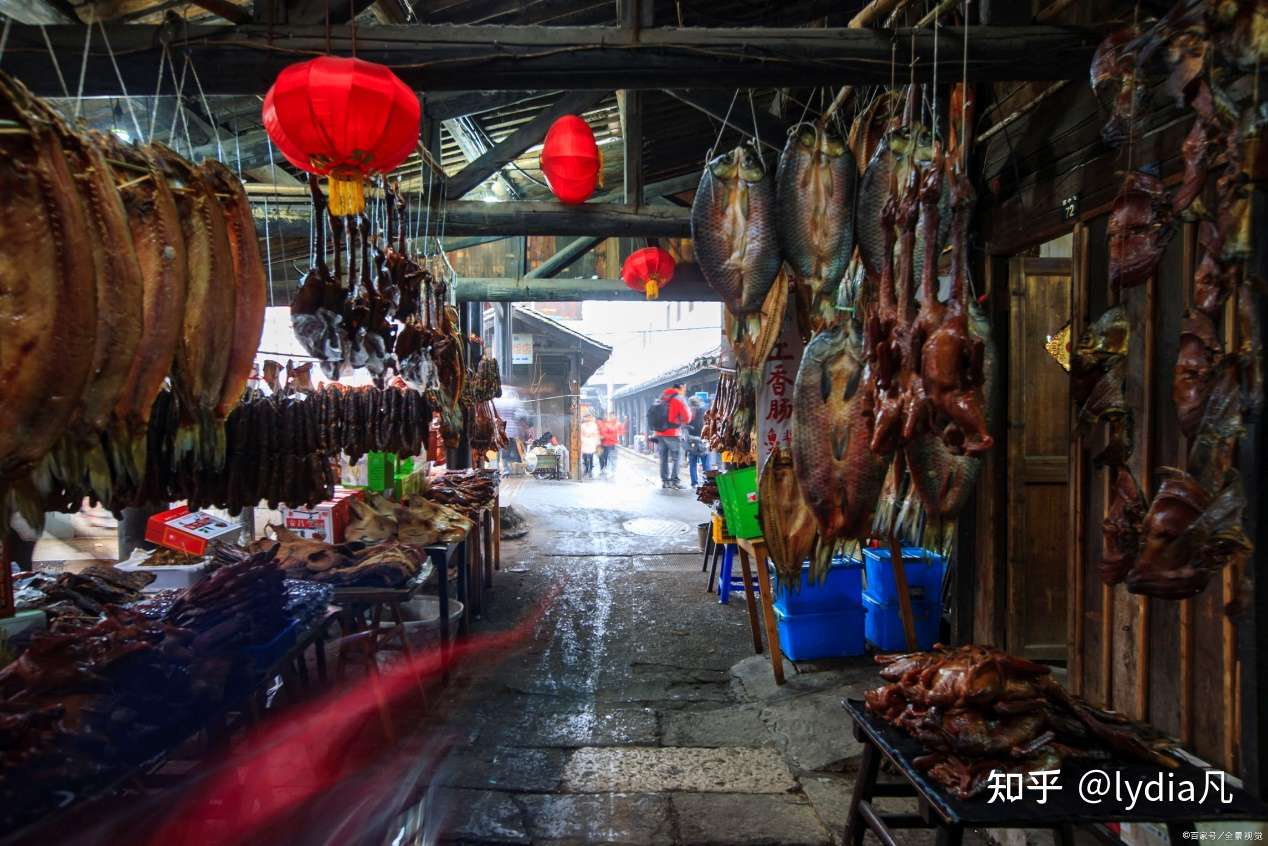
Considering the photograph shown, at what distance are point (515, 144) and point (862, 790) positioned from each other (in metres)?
5.81

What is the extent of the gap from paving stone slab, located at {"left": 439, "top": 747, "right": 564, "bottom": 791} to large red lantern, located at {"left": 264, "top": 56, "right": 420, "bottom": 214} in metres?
3.70

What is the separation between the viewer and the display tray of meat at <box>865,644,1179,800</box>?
2535 millimetres

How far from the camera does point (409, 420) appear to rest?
212 inches

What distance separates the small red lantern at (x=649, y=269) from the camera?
7836mm

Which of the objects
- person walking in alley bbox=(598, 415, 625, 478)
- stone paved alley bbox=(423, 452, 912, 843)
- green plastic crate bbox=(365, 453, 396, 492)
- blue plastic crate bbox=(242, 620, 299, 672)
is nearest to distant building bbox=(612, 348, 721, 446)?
person walking in alley bbox=(598, 415, 625, 478)

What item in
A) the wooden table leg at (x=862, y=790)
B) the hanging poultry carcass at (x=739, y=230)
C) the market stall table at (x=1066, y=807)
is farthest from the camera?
the wooden table leg at (x=862, y=790)

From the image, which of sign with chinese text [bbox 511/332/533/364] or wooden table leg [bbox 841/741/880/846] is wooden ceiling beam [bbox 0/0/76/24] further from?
sign with chinese text [bbox 511/332/533/364]

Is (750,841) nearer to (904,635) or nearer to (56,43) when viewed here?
(904,635)

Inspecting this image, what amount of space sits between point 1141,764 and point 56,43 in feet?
17.1

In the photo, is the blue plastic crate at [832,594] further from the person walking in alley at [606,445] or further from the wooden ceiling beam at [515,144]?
the person walking in alley at [606,445]

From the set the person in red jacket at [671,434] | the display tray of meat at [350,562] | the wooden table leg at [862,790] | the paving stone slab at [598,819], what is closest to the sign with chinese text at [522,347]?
the person in red jacket at [671,434]

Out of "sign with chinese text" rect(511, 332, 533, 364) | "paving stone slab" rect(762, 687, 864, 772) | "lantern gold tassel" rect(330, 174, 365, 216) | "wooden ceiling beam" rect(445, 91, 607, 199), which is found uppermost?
"wooden ceiling beam" rect(445, 91, 607, 199)

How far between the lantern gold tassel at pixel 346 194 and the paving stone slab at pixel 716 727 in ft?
13.9

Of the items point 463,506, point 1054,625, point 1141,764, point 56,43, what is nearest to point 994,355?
point 1141,764
